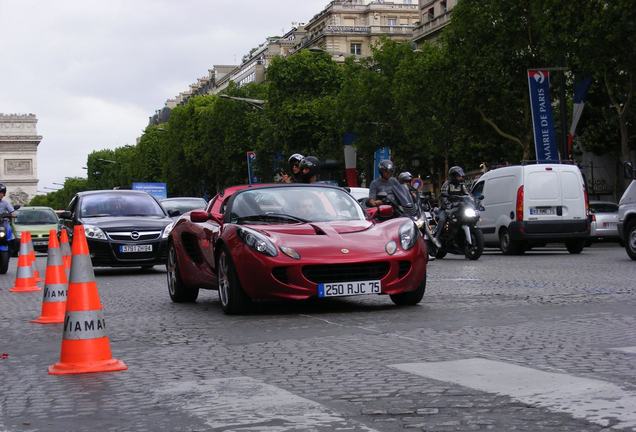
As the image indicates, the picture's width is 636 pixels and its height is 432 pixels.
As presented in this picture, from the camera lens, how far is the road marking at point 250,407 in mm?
5191

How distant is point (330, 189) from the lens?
12.3m

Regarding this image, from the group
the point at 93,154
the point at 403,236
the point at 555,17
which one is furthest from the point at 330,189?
the point at 93,154

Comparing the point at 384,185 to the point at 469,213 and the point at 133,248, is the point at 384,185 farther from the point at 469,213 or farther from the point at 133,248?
the point at 133,248

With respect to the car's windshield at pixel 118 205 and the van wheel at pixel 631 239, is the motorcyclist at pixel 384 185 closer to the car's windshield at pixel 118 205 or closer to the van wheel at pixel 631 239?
the van wheel at pixel 631 239

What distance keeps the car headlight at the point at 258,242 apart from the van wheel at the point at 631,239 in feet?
38.8

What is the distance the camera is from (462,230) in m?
23.3

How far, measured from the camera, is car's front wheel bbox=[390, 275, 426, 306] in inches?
447

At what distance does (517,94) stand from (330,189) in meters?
35.5

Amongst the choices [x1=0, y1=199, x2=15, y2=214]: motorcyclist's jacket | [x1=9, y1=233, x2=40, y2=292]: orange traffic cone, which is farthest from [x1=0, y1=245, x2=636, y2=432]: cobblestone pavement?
[x1=0, y1=199, x2=15, y2=214]: motorcyclist's jacket

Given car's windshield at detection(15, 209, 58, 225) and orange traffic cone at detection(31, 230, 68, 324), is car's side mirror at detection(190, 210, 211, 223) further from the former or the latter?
car's windshield at detection(15, 209, 58, 225)

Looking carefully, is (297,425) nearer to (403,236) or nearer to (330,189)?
(403,236)

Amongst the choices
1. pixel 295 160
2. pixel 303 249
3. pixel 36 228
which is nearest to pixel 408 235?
pixel 303 249

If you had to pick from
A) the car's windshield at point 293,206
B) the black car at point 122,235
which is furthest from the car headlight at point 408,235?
the black car at point 122,235

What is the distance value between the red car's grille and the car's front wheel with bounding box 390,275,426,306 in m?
0.66
